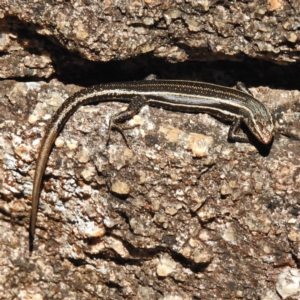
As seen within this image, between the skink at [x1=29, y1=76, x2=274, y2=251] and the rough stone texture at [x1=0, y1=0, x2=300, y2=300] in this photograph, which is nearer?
the rough stone texture at [x1=0, y1=0, x2=300, y2=300]

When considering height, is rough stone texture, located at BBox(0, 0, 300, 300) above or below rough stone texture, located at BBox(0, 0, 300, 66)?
below

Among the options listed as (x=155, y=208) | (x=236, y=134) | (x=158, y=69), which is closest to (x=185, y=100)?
(x=158, y=69)

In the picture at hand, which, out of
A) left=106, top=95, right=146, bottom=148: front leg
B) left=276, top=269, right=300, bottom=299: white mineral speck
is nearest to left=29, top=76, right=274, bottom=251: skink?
left=106, top=95, right=146, bottom=148: front leg

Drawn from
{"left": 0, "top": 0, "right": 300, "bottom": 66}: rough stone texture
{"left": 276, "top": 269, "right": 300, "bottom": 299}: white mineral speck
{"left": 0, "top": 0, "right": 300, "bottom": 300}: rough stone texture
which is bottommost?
{"left": 276, "top": 269, "right": 300, "bottom": 299}: white mineral speck

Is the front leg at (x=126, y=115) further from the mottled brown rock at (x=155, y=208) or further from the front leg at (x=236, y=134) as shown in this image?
the front leg at (x=236, y=134)

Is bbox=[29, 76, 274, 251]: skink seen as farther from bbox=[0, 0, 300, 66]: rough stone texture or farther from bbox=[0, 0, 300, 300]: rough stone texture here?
bbox=[0, 0, 300, 66]: rough stone texture

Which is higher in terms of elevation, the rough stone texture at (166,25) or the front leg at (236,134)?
the rough stone texture at (166,25)

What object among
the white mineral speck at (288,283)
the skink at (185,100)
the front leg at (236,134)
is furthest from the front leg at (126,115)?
the white mineral speck at (288,283)

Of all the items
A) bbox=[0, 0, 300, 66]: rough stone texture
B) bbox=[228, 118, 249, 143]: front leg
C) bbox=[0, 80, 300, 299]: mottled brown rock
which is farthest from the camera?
bbox=[228, 118, 249, 143]: front leg
